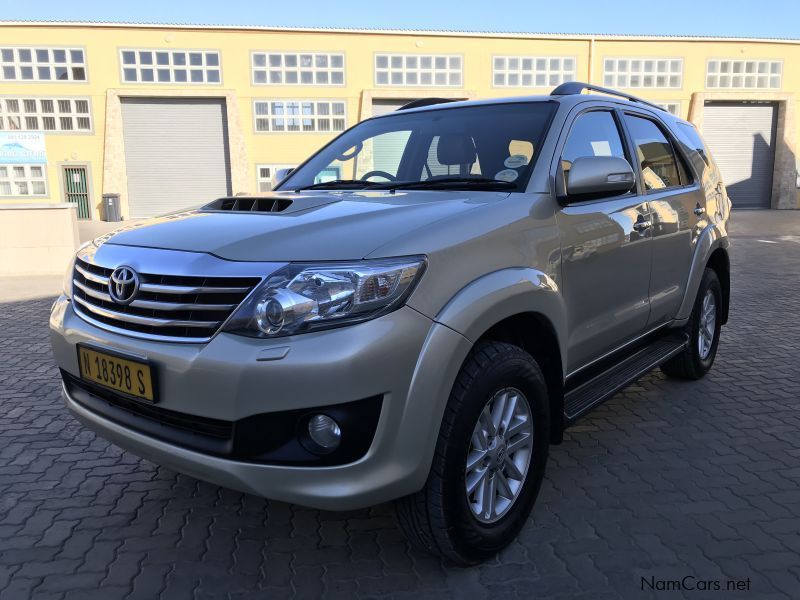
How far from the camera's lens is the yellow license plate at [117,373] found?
2117 millimetres

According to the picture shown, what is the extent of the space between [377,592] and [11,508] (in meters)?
1.85

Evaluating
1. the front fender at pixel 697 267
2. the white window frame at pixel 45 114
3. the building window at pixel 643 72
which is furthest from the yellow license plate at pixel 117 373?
the building window at pixel 643 72

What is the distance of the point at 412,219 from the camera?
7.43 ft

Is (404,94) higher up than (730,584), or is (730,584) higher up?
(404,94)

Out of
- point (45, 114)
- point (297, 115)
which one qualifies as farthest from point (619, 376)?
point (45, 114)

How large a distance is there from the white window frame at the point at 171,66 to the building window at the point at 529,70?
39.5 feet

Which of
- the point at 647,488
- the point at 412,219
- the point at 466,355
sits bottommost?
the point at 647,488

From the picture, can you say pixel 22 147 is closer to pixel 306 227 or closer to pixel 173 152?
pixel 173 152

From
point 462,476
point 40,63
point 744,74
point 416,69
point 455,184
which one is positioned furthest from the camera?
point 744,74

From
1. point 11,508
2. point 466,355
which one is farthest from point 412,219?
point 11,508

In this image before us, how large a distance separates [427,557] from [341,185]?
184 centimetres

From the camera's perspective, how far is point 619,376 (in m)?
3.31

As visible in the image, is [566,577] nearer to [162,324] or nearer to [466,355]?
[466,355]

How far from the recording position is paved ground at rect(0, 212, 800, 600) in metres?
2.35
